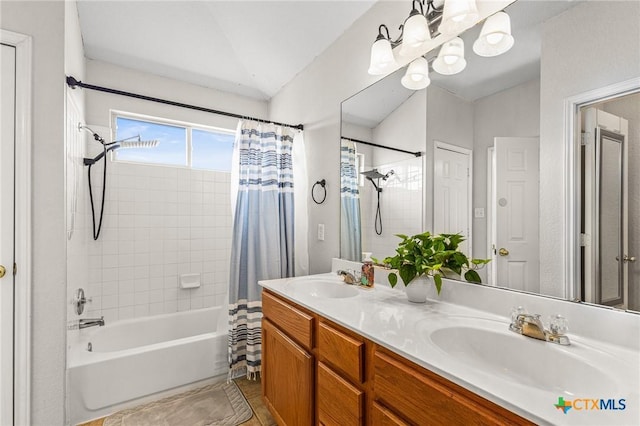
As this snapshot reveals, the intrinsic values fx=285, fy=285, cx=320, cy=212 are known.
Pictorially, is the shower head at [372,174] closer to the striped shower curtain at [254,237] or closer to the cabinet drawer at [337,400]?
the striped shower curtain at [254,237]

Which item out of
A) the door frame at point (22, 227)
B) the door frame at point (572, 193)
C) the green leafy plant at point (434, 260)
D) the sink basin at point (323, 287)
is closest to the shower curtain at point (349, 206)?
the sink basin at point (323, 287)

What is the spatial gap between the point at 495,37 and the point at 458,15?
0.60 ft

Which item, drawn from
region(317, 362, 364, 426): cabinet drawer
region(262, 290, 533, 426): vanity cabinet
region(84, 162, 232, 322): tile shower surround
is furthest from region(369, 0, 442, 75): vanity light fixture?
region(84, 162, 232, 322): tile shower surround

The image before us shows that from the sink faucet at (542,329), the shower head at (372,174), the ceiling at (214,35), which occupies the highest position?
the ceiling at (214,35)

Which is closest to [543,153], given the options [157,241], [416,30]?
[416,30]

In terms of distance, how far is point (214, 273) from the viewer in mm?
2875

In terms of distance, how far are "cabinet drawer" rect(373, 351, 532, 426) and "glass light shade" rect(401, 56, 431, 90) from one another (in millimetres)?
1296

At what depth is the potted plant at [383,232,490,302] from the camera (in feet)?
4.00

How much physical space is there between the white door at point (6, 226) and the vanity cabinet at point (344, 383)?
1177 millimetres

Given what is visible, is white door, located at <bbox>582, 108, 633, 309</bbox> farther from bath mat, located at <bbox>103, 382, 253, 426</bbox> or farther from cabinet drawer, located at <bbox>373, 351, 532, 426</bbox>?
bath mat, located at <bbox>103, 382, 253, 426</bbox>

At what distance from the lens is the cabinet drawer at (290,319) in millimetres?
1275

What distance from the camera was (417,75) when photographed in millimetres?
1486

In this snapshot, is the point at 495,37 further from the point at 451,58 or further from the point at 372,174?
the point at 372,174

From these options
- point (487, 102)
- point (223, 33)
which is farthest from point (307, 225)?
point (223, 33)
